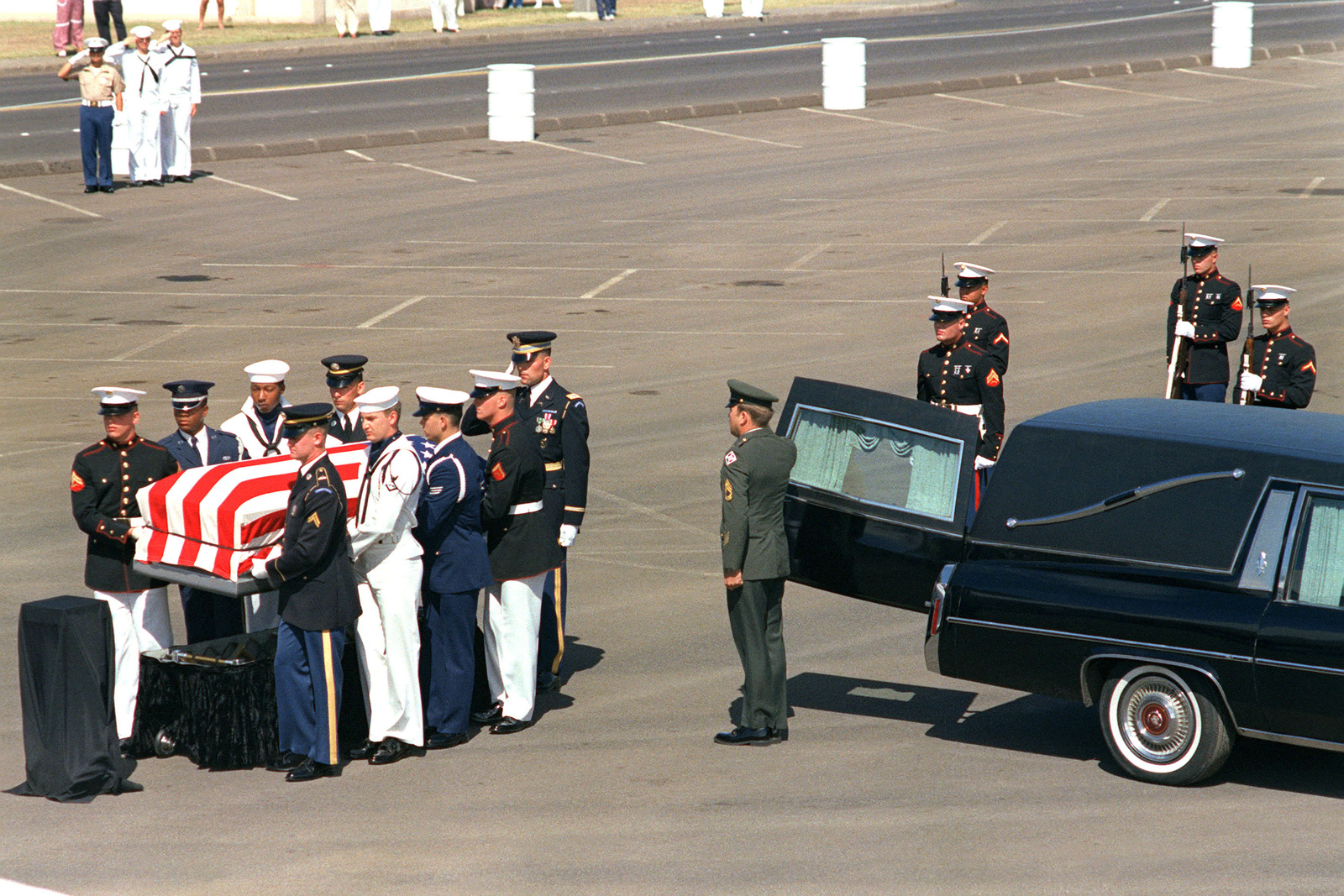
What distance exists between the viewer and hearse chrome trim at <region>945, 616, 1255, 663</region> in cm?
807

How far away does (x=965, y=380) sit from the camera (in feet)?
39.6

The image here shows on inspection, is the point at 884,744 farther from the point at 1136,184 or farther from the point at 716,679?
the point at 1136,184

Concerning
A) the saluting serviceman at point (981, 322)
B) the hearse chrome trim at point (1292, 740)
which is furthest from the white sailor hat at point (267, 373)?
the hearse chrome trim at point (1292, 740)

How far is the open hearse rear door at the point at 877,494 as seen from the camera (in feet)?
29.7

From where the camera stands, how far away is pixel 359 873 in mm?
7531

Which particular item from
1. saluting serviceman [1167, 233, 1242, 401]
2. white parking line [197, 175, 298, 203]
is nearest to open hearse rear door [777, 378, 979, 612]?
saluting serviceman [1167, 233, 1242, 401]

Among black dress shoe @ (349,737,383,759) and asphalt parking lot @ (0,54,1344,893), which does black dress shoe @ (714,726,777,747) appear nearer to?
asphalt parking lot @ (0,54,1344,893)

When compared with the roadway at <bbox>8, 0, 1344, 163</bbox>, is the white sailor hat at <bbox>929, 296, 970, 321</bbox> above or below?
below

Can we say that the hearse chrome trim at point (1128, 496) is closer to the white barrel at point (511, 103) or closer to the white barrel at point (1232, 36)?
the white barrel at point (511, 103)

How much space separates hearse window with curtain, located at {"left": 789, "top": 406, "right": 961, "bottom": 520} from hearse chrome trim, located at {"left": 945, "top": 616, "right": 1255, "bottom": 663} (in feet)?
2.00

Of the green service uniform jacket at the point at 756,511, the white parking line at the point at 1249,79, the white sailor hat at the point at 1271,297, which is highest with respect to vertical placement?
the white parking line at the point at 1249,79

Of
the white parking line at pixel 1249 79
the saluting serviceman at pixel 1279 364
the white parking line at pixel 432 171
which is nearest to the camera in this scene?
the saluting serviceman at pixel 1279 364

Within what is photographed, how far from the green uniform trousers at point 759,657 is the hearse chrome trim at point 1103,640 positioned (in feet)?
3.06

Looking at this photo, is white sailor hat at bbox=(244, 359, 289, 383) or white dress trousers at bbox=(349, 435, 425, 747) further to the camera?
white sailor hat at bbox=(244, 359, 289, 383)
